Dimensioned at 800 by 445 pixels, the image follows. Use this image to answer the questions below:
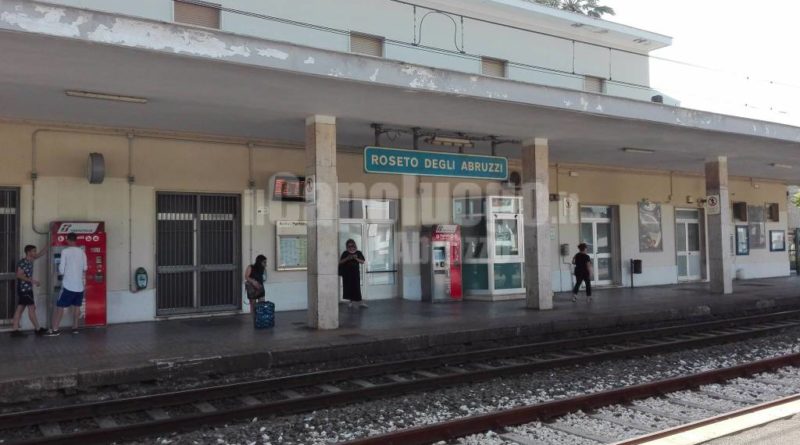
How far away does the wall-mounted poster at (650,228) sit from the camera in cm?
2067

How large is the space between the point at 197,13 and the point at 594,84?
44.0 ft

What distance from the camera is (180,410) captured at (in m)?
7.40

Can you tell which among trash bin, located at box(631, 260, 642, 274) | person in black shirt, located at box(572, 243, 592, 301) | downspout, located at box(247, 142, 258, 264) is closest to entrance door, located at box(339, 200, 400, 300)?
downspout, located at box(247, 142, 258, 264)

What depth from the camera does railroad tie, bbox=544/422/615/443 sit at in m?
6.16

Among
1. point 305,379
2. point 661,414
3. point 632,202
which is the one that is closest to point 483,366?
point 305,379

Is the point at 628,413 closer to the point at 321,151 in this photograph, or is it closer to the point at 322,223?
the point at 322,223

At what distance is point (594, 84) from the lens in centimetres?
2208

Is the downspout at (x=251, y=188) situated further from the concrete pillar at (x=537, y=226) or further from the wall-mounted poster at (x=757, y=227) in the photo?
the wall-mounted poster at (x=757, y=227)

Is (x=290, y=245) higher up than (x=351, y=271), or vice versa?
(x=290, y=245)

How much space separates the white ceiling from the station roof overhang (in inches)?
0.9

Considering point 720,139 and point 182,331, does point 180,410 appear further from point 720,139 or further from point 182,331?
point 720,139

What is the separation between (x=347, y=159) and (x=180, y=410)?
28.9 feet

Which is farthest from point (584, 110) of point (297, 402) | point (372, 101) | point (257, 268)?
point (297, 402)

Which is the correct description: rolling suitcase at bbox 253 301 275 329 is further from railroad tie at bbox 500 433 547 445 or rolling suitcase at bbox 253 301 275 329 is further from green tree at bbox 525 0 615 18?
green tree at bbox 525 0 615 18
